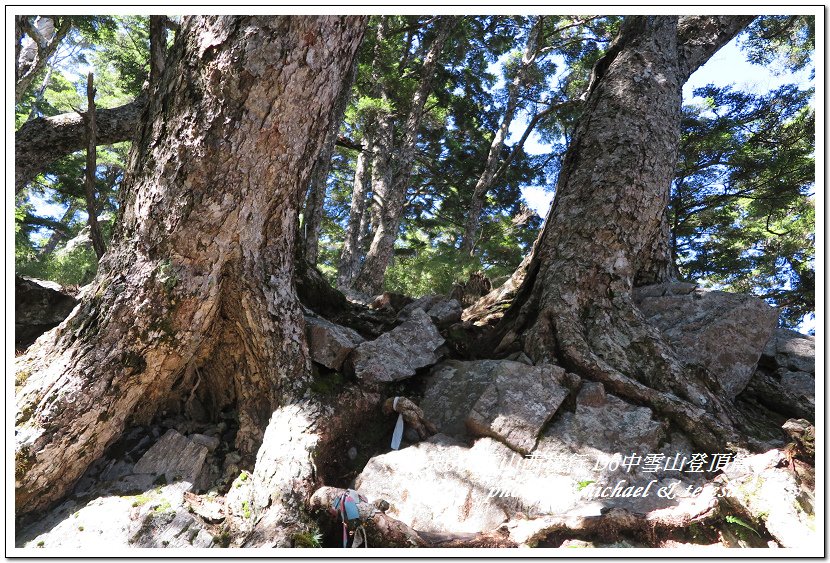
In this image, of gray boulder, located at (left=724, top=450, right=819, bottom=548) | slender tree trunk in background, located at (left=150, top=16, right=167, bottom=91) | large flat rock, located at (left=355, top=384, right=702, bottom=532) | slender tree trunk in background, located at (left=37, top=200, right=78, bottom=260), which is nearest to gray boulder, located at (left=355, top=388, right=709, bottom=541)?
large flat rock, located at (left=355, top=384, right=702, bottom=532)

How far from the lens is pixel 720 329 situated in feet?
12.3

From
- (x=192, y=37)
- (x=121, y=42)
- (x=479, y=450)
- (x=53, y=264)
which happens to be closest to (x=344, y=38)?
(x=192, y=37)

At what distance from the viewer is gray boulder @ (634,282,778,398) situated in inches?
144

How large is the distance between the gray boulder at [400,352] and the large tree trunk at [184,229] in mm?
543

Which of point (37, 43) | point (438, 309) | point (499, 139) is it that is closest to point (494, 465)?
point (438, 309)

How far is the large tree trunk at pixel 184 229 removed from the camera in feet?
8.44

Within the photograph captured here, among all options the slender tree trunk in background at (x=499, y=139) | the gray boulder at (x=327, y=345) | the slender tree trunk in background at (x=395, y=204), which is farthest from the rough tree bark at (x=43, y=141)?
the slender tree trunk in background at (x=499, y=139)

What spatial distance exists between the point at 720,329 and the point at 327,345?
3.22 meters

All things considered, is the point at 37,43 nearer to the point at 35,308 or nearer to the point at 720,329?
the point at 35,308

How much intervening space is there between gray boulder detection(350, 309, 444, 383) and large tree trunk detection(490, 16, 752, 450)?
664mm

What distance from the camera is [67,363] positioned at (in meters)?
2.58

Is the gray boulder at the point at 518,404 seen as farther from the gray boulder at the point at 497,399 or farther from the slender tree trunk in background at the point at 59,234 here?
the slender tree trunk in background at the point at 59,234

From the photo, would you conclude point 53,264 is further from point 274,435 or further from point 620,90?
point 620,90

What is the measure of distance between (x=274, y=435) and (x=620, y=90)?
4390mm
